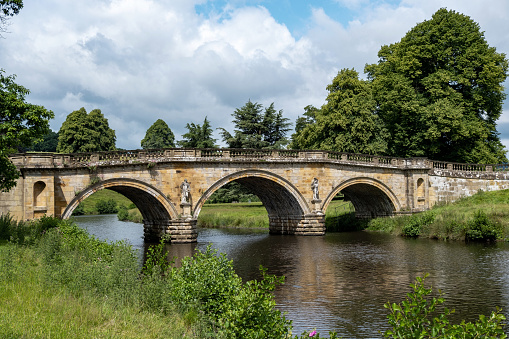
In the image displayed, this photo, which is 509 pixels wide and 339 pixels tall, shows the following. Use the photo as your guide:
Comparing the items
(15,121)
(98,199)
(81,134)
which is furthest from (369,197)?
(98,199)

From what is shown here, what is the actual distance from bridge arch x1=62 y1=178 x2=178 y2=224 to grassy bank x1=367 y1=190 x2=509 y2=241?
14634 mm

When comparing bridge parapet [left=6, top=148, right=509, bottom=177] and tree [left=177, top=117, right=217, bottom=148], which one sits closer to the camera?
bridge parapet [left=6, top=148, right=509, bottom=177]

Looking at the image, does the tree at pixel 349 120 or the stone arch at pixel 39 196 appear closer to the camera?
the stone arch at pixel 39 196

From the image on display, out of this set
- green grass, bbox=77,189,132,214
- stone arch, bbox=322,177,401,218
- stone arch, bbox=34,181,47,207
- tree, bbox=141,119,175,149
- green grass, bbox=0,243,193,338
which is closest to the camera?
green grass, bbox=0,243,193,338

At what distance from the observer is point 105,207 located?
67.7 metres

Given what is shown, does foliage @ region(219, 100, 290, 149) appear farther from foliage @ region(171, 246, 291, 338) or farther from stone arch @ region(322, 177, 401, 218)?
foliage @ region(171, 246, 291, 338)

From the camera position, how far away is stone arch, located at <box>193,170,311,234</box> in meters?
29.6

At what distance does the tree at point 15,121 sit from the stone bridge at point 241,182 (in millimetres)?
8342

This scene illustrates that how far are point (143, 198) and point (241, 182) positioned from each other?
6.67 meters

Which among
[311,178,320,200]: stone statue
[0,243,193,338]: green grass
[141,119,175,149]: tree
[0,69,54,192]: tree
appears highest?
[141,119,175,149]: tree

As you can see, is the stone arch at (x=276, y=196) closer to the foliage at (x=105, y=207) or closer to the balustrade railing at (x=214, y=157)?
the balustrade railing at (x=214, y=157)

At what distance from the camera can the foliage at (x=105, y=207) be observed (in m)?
67.5

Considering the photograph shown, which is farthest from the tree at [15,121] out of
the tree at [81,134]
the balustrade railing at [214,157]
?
the tree at [81,134]

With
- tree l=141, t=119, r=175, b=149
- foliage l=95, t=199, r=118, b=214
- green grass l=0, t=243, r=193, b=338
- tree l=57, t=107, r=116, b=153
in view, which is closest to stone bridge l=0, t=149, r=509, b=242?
green grass l=0, t=243, r=193, b=338
